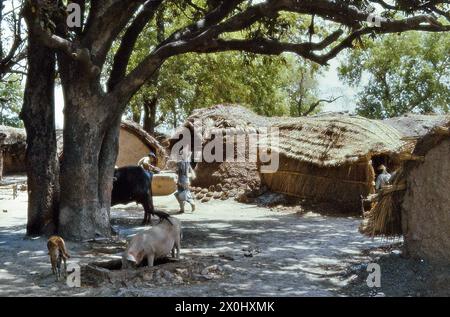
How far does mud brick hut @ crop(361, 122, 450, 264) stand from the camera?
24.4 feet

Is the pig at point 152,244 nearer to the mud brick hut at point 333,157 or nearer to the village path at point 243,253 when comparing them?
the village path at point 243,253

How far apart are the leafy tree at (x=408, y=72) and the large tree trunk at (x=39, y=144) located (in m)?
28.0

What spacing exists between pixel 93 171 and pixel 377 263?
5861 mm

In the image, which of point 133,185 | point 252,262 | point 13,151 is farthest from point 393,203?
point 13,151

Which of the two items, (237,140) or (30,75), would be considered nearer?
(30,75)

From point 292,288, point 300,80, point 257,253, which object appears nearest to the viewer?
point 292,288

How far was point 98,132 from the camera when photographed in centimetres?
1103

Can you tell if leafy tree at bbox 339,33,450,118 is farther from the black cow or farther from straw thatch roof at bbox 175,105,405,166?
the black cow

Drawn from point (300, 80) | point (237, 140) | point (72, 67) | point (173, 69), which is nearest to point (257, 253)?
point (72, 67)

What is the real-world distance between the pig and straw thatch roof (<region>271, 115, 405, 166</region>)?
8.62 metres

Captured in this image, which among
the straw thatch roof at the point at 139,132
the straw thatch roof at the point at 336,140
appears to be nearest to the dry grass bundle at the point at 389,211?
the straw thatch roof at the point at 336,140

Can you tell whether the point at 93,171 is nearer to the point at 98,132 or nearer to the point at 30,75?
the point at 98,132

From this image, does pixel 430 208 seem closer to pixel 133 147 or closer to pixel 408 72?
pixel 133 147

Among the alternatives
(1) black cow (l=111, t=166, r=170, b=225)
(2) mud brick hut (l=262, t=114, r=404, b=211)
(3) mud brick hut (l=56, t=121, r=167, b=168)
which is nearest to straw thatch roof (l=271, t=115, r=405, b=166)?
(2) mud brick hut (l=262, t=114, r=404, b=211)
